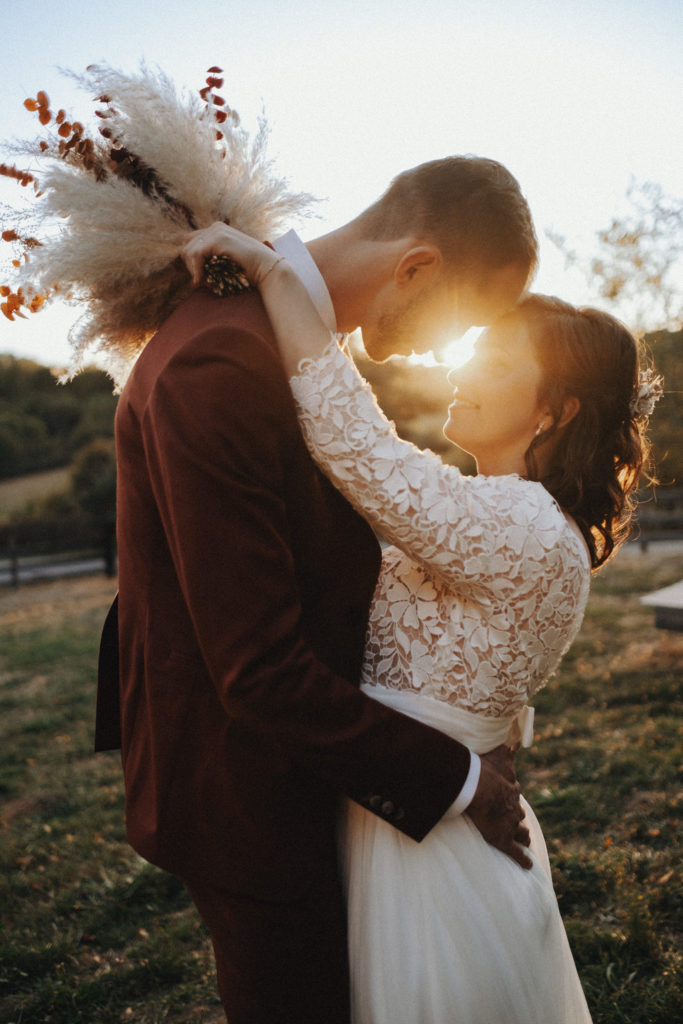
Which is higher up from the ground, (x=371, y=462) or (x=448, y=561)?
(x=371, y=462)

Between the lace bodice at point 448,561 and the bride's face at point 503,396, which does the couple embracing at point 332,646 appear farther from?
the bride's face at point 503,396

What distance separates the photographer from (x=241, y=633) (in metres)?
1.46

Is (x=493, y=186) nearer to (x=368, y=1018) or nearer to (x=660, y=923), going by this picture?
(x=368, y=1018)

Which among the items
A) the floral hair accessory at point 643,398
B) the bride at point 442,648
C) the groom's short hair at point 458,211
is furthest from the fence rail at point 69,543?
the bride at point 442,648

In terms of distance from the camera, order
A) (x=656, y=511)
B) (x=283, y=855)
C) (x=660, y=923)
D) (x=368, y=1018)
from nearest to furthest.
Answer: (x=283, y=855), (x=368, y=1018), (x=660, y=923), (x=656, y=511)

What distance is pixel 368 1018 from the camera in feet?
5.72

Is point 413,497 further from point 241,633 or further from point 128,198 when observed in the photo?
point 128,198

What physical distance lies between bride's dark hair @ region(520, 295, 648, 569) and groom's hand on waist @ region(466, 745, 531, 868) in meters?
0.72

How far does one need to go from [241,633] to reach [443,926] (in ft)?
2.86

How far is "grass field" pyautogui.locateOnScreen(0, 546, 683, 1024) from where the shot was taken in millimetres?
3275

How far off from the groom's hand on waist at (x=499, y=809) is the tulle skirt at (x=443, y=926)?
3cm

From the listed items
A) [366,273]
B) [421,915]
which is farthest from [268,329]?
[421,915]

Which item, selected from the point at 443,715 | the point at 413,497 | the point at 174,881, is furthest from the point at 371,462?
the point at 174,881

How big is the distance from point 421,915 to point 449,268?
161 cm
